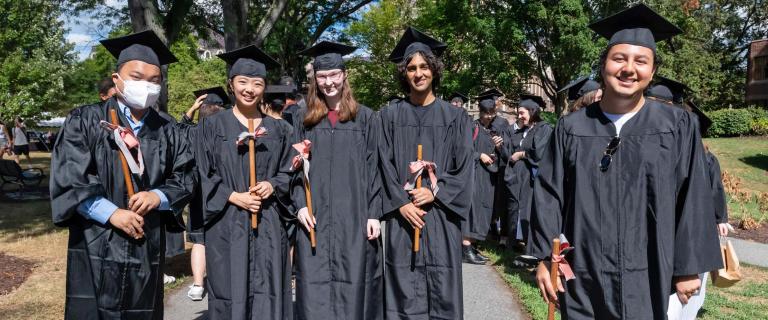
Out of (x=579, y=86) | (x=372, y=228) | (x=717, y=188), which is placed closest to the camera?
(x=372, y=228)

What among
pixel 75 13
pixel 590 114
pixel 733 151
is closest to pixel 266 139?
pixel 590 114

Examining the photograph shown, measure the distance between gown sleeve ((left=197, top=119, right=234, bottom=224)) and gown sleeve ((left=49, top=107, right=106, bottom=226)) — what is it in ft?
2.50

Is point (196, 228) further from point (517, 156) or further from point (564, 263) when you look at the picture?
point (517, 156)

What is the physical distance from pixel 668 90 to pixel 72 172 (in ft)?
14.7

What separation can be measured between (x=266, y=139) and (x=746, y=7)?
50333 mm

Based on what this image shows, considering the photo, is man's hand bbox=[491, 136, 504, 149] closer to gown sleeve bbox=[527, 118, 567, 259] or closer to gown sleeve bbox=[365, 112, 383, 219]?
gown sleeve bbox=[365, 112, 383, 219]

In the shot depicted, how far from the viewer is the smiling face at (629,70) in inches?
102

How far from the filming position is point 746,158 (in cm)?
2138

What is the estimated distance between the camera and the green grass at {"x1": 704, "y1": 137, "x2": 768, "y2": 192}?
17625 mm

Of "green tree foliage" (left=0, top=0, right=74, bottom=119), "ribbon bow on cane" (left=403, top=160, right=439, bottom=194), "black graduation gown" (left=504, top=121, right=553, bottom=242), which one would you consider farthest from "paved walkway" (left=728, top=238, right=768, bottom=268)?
"green tree foliage" (left=0, top=0, right=74, bottom=119)

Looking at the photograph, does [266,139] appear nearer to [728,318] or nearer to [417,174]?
[417,174]

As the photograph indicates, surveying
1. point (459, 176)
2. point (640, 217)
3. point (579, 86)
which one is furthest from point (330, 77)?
point (579, 86)

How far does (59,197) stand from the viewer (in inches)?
118

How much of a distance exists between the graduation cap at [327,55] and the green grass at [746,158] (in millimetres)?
16651
